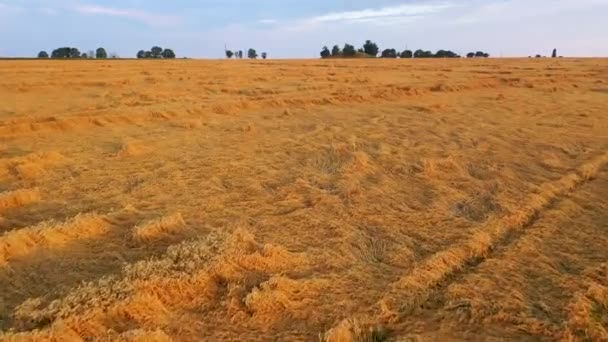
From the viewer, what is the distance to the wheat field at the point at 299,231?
3000 mm

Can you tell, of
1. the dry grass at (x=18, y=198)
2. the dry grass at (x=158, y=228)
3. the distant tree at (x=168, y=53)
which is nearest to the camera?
the dry grass at (x=158, y=228)

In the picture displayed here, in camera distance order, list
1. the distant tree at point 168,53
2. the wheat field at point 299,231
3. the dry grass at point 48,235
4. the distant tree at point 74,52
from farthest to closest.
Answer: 1. the distant tree at point 168,53
2. the distant tree at point 74,52
3. the dry grass at point 48,235
4. the wheat field at point 299,231

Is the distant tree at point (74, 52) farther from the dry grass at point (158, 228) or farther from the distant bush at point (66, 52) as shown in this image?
the dry grass at point (158, 228)

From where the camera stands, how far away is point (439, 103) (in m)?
12.7

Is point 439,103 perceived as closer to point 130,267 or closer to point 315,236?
point 315,236

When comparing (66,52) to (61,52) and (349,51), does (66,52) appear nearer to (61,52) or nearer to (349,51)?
(61,52)

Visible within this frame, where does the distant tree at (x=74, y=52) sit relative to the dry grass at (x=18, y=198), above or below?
above

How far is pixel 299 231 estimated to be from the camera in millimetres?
4348

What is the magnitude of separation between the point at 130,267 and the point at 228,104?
320 inches

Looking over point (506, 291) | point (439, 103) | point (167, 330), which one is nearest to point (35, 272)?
point (167, 330)

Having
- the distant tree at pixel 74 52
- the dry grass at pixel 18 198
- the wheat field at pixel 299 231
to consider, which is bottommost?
the wheat field at pixel 299 231

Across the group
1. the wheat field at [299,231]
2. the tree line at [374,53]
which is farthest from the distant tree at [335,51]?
the wheat field at [299,231]

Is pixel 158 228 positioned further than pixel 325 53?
No

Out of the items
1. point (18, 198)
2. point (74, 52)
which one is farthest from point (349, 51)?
point (18, 198)
